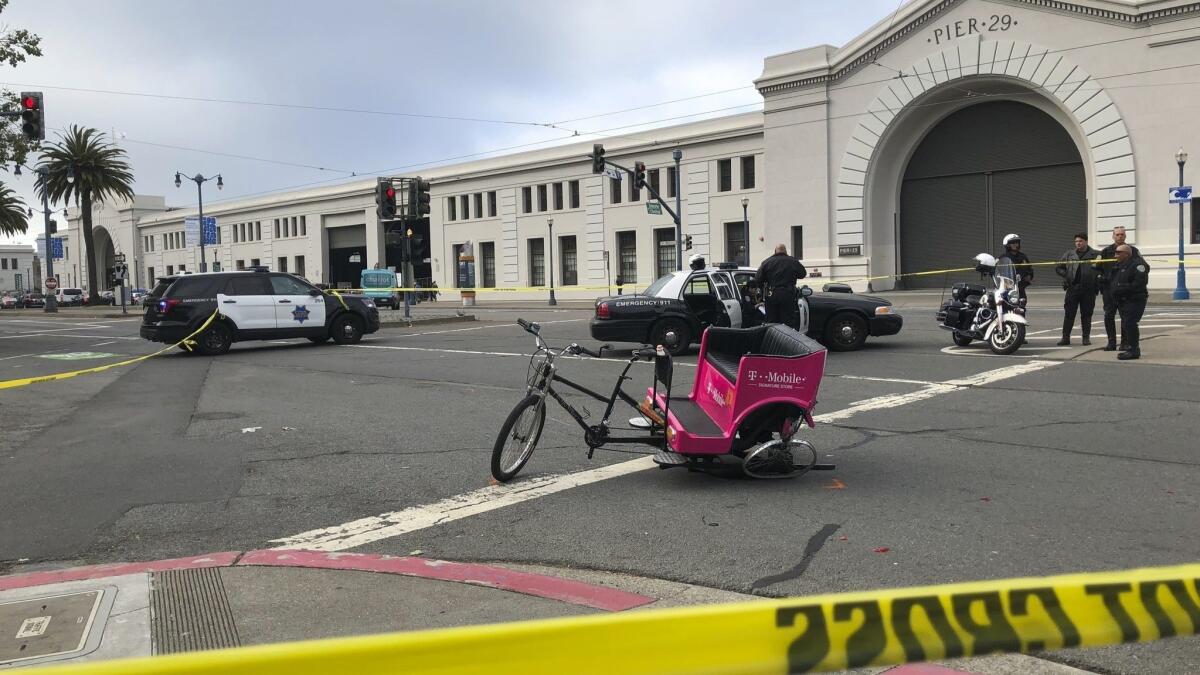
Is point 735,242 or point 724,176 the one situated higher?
point 724,176

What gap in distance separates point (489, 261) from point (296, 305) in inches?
1851

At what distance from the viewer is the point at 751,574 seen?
16.3 feet

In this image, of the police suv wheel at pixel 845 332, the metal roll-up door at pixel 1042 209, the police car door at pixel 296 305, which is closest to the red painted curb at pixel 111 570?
the police suv wheel at pixel 845 332

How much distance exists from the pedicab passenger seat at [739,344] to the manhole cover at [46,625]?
436 cm

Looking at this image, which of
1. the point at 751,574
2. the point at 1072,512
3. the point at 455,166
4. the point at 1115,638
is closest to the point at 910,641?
the point at 1115,638

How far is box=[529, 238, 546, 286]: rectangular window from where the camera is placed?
2486 inches

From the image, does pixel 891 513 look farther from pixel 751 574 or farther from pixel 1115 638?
pixel 1115 638

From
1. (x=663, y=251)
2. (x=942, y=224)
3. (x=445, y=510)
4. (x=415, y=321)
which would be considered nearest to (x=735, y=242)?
(x=663, y=251)

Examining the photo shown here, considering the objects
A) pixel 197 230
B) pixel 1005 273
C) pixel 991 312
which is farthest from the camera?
pixel 197 230

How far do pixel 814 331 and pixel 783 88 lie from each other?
32.3 metres

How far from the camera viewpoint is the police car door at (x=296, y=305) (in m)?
20.3

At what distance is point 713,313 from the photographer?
16188 millimetres

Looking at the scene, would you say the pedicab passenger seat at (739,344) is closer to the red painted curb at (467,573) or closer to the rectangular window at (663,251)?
the red painted curb at (467,573)

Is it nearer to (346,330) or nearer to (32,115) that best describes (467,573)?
(346,330)
